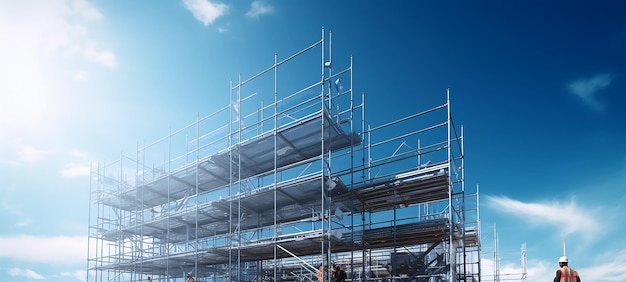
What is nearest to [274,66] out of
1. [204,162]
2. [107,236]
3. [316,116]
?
[316,116]

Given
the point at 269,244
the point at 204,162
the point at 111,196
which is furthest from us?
the point at 111,196

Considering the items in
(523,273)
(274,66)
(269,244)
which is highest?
(274,66)

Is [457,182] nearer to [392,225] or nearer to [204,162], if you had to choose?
[392,225]

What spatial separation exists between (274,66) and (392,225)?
6.33m

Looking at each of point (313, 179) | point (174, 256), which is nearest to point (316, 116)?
point (313, 179)

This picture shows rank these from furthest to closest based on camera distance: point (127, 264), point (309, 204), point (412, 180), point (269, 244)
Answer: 1. point (127, 264)
2. point (309, 204)
3. point (269, 244)
4. point (412, 180)

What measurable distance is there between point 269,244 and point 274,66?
229 inches

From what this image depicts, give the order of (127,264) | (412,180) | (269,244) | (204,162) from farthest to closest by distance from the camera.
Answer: (127,264)
(204,162)
(269,244)
(412,180)

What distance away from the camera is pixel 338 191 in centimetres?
1389

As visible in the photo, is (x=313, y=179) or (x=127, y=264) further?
(x=127, y=264)

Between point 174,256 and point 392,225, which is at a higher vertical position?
point 392,225

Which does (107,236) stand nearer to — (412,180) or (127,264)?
(127,264)

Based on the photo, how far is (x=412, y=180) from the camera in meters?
12.5

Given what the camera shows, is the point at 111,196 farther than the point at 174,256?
Yes
